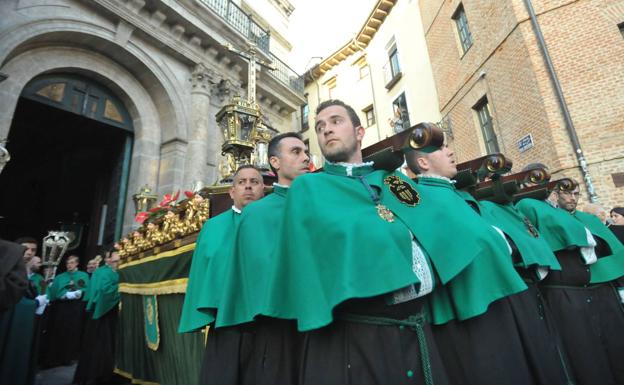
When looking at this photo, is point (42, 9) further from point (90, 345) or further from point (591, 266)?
point (591, 266)

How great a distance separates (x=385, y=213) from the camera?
4.67 ft

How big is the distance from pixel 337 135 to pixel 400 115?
13858 mm

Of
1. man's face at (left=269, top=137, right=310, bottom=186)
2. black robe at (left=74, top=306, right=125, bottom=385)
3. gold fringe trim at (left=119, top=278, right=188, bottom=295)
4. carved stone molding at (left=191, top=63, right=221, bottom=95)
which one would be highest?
carved stone molding at (left=191, top=63, right=221, bottom=95)

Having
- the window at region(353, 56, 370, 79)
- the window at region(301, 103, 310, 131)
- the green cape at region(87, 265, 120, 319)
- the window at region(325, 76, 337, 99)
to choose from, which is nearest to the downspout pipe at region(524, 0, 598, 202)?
the green cape at region(87, 265, 120, 319)

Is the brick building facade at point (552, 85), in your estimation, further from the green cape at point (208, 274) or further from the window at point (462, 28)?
the green cape at point (208, 274)

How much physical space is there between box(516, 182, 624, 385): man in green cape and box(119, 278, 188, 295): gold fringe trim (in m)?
Answer: 3.47

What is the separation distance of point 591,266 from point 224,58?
11.3 meters

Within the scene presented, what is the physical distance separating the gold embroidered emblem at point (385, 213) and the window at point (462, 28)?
39.1ft

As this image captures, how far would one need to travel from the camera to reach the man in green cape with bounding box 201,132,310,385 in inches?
69.0

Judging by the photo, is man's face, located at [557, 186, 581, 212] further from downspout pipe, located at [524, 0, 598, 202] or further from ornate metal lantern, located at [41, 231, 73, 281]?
ornate metal lantern, located at [41, 231, 73, 281]

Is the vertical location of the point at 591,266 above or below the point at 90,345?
above

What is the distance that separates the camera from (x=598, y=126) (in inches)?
297

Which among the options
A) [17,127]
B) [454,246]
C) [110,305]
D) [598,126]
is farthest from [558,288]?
[17,127]

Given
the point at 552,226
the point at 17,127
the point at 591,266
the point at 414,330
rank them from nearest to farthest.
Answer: the point at 414,330 < the point at 552,226 < the point at 591,266 < the point at 17,127
